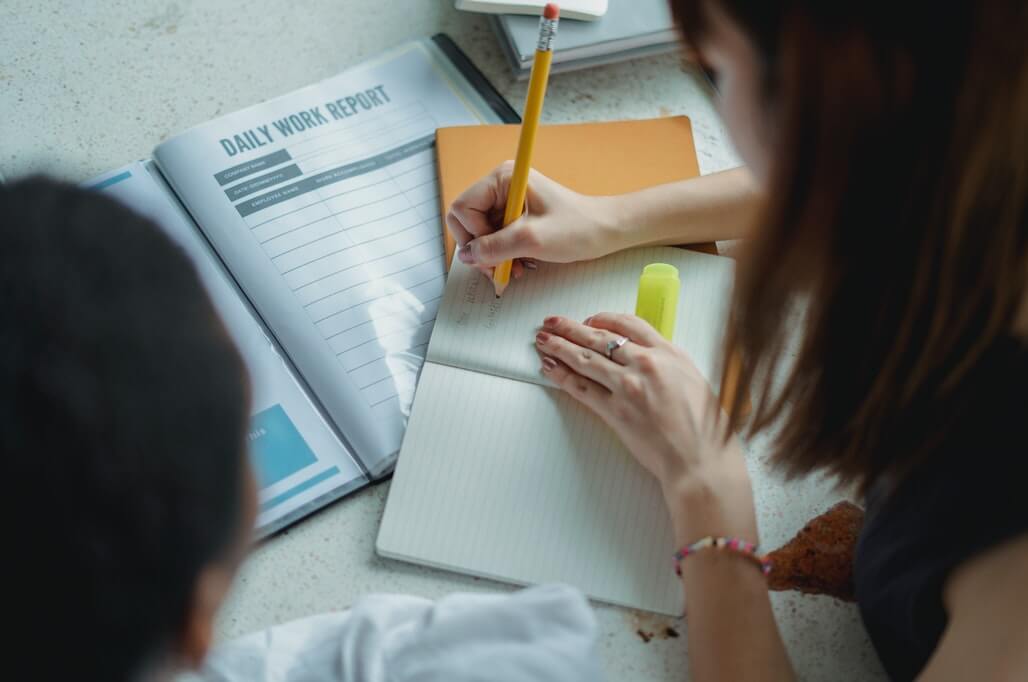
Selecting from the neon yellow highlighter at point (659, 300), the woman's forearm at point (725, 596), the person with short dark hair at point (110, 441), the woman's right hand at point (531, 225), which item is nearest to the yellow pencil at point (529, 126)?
the woman's right hand at point (531, 225)

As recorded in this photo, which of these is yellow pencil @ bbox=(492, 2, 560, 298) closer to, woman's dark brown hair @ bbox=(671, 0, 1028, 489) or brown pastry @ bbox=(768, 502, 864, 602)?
woman's dark brown hair @ bbox=(671, 0, 1028, 489)

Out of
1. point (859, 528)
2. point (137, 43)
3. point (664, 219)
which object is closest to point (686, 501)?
point (859, 528)

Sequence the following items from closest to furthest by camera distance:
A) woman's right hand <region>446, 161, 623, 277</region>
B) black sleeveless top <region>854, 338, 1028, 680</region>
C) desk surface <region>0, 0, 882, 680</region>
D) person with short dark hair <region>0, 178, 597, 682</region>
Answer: person with short dark hair <region>0, 178, 597, 682</region>
black sleeveless top <region>854, 338, 1028, 680</region>
woman's right hand <region>446, 161, 623, 277</region>
desk surface <region>0, 0, 882, 680</region>

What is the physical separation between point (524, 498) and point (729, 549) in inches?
5.8

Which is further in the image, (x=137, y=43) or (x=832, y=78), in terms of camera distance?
(x=137, y=43)

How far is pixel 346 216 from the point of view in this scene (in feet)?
2.65

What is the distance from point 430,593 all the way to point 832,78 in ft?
1.39

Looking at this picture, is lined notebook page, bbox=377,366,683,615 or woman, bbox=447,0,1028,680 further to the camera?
lined notebook page, bbox=377,366,683,615

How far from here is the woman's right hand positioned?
0.74m

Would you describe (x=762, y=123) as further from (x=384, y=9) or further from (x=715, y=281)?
(x=384, y=9)

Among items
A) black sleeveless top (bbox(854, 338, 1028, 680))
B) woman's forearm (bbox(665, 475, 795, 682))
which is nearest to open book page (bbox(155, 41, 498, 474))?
woman's forearm (bbox(665, 475, 795, 682))

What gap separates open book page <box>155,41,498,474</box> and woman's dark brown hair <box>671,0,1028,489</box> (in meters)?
0.29

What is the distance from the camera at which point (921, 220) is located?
452mm

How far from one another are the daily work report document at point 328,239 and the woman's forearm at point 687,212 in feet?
0.54
